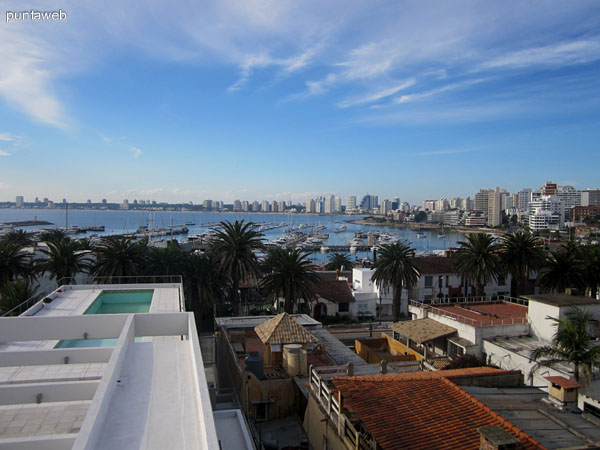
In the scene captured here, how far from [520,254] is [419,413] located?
28.5 m

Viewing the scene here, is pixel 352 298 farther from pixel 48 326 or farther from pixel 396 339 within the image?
pixel 48 326

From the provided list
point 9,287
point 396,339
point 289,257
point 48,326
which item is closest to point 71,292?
point 9,287

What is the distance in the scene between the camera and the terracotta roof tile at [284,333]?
16469mm

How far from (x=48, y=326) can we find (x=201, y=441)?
24.0 feet

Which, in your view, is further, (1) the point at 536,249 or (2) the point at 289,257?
(1) the point at 536,249

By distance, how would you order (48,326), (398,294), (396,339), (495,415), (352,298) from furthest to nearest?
(352,298) → (398,294) → (396,339) → (48,326) → (495,415)

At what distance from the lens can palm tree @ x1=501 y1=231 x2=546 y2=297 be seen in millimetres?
33344

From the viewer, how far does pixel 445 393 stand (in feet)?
32.2

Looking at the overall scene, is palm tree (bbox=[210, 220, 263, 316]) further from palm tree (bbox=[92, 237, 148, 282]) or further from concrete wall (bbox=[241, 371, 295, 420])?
concrete wall (bbox=[241, 371, 295, 420])

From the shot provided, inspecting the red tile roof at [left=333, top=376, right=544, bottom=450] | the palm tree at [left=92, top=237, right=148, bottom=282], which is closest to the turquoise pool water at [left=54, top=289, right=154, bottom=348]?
the palm tree at [left=92, top=237, right=148, bottom=282]

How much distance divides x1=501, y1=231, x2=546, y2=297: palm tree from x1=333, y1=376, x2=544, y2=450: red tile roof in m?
26.4

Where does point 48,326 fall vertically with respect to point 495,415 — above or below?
above

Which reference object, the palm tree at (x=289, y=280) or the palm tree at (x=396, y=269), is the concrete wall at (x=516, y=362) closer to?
the palm tree at (x=396, y=269)

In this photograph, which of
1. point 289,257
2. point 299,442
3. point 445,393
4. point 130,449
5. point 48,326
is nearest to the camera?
point 130,449
